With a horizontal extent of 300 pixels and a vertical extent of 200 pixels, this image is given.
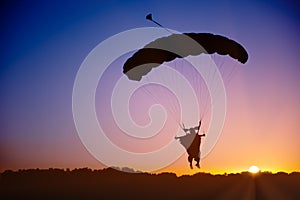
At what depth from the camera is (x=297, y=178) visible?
64.9 m

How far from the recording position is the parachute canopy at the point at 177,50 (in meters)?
18.8

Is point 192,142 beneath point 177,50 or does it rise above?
beneath

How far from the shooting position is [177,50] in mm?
19109

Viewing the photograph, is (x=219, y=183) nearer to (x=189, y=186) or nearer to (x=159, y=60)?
(x=189, y=186)

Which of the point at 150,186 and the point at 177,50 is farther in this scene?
the point at 150,186

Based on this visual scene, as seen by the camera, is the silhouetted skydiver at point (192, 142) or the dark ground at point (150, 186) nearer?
the silhouetted skydiver at point (192, 142)

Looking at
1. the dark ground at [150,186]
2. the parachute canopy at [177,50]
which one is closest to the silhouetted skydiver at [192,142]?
the parachute canopy at [177,50]

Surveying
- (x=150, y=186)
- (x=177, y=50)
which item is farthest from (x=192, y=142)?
(x=150, y=186)

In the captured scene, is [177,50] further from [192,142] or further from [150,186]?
[150,186]

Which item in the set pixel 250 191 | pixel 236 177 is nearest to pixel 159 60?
pixel 250 191

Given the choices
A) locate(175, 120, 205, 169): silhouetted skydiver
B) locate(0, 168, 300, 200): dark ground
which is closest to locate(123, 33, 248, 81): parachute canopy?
locate(175, 120, 205, 169): silhouetted skydiver

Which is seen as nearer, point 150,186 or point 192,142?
point 192,142

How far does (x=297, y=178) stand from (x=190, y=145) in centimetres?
5023

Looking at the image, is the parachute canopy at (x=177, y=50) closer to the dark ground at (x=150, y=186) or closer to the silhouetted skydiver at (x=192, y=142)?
the silhouetted skydiver at (x=192, y=142)
